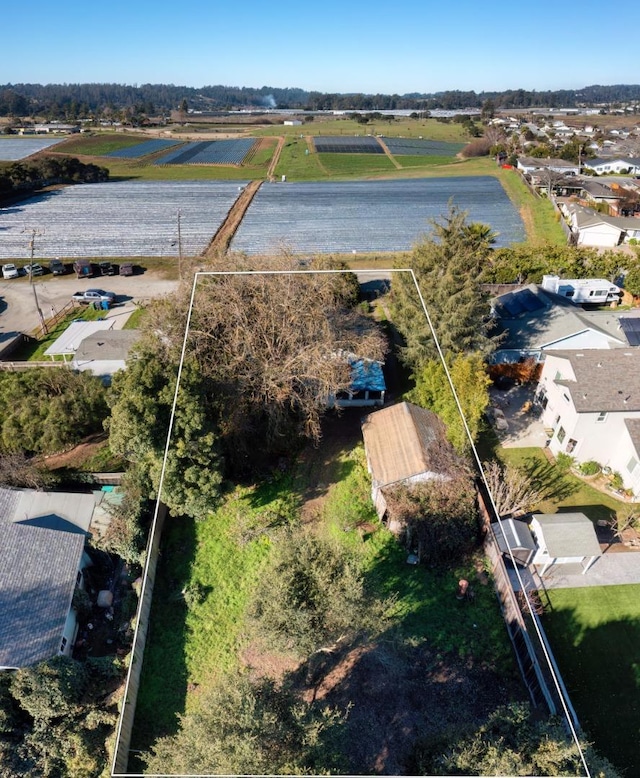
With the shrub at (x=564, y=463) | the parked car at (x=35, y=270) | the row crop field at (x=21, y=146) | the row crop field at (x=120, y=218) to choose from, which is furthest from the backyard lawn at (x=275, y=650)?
the row crop field at (x=21, y=146)

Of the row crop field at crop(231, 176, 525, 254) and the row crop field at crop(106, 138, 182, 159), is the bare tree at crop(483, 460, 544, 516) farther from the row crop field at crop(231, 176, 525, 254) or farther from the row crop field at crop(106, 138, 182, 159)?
the row crop field at crop(106, 138, 182, 159)

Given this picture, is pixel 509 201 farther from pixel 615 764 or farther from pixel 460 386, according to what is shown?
pixel 615 764

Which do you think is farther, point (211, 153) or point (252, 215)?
point (211, 153)

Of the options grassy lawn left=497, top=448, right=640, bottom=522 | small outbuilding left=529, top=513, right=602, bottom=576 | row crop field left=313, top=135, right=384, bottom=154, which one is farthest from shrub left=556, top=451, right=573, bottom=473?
row crop field left=313, top=135, right=384, bottom=154

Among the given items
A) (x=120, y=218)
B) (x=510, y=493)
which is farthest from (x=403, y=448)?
(x=120, y=218)

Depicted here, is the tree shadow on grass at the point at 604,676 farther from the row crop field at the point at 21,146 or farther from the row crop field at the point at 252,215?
the row crop field at the point at 21,146

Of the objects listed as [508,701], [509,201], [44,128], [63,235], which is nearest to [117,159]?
[63,235]

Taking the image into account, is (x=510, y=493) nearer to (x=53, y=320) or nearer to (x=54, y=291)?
(x=53, y=320)
